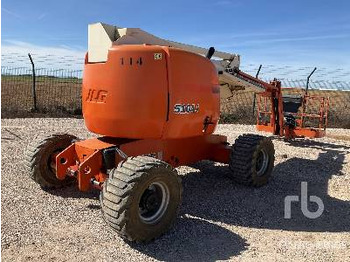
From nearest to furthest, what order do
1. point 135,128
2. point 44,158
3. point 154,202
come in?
point 154,202, point 135,128, point 44,158

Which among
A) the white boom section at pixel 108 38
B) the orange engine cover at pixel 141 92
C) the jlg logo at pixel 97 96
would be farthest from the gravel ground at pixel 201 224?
the white boom section at pixel 108 38

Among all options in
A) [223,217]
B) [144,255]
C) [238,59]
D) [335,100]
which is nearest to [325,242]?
[223,217]

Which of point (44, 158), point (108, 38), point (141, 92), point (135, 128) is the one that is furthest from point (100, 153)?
point (108, 38)

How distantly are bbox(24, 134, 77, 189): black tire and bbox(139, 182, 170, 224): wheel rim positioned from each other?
217 centimetres

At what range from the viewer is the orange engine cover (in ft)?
17.4

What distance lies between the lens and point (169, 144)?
6.23m

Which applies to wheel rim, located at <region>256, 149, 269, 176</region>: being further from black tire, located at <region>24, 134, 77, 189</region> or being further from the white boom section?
black tire, located at <region>24, 134, 77, 189</region>

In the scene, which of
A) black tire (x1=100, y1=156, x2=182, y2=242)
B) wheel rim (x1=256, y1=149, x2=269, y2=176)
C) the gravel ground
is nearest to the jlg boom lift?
black tire (x1=100, y1=156, x2=182, y2=242)

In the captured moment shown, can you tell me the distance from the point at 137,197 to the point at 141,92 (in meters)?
1.51

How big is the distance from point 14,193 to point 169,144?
255 centimetres

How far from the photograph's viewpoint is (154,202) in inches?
194

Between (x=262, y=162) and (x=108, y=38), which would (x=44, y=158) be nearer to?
(x=108, y=38)

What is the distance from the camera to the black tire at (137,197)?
4.40 m

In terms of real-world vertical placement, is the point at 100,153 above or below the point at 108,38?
below
